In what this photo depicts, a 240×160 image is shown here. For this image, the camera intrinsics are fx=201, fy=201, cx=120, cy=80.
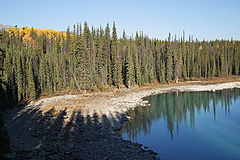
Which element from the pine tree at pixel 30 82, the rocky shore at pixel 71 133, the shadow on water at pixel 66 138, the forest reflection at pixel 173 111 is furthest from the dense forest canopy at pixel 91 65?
the forest reflection at pixel 173 111

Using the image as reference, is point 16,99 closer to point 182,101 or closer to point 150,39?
point 182,101

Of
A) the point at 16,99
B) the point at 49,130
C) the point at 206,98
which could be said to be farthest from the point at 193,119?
the point at 16,99

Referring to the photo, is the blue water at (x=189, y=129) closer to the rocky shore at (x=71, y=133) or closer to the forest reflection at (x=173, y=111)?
the forest reflection at (x=173, y=111)

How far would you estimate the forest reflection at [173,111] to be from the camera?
28.5 meters

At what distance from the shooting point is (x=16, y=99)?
44094 mm

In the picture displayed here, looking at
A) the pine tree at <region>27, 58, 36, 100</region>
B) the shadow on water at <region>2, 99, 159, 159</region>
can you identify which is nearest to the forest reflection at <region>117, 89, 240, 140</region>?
the shadow on water at <region>2, 99, 159, 159</region>

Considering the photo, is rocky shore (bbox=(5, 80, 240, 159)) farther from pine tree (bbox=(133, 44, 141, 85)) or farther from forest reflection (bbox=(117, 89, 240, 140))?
pine tree (bbox=(133, 44, 141, 85))

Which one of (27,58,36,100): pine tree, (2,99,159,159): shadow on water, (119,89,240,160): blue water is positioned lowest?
(119,89,240,160): blue water

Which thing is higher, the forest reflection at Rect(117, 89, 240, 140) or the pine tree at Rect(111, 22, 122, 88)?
the pine tree at Rect(111, 22, 122, 88)

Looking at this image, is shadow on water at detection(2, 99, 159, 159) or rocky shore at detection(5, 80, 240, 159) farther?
rocky shore at detection(5, 80, 240, 159)

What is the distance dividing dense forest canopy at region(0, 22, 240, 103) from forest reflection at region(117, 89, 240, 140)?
20310 millimetres

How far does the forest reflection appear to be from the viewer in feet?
93.4

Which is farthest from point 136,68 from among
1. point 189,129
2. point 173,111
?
point 189,129

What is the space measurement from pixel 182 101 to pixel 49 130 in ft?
110
